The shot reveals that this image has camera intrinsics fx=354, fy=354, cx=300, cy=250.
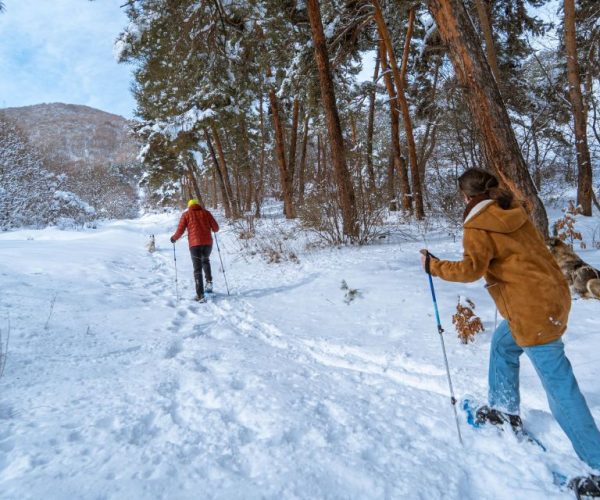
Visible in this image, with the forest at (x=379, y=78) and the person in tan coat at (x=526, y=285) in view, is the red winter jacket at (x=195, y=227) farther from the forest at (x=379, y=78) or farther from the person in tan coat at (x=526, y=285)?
the person in tan coat at (x=526, y=285)

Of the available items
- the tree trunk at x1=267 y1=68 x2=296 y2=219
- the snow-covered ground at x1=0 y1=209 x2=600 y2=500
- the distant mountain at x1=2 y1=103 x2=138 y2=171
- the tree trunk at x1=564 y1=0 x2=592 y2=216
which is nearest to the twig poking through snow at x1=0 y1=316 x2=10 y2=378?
the snow-covered ground at x1=0 y1=209 x2=600 y2=500

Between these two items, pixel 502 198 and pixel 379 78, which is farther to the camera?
pixel 379 78

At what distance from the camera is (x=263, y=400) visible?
9.87 ft

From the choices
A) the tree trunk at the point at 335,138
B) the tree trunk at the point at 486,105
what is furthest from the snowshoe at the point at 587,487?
the tree trunk at the point at 335,138

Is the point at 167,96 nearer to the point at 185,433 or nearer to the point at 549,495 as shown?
the point at 185,433

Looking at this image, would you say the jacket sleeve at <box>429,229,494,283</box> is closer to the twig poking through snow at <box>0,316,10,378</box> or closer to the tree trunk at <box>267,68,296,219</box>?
the twig poking through snow at <box>0,316,10,378</box>

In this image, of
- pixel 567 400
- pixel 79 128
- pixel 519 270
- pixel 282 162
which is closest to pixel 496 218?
pixel 519 270

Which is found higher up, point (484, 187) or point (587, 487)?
point (484, 187)

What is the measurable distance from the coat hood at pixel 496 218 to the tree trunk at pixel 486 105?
10.8 ft

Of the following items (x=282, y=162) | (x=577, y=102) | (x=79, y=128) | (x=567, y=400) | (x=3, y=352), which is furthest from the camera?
(x=79, y=128)

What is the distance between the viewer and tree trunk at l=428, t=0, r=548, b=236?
493 cm

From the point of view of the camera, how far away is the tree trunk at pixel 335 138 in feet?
28.4

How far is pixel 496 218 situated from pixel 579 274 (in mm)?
3592

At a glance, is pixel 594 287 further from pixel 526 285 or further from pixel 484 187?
pixel 484 187
